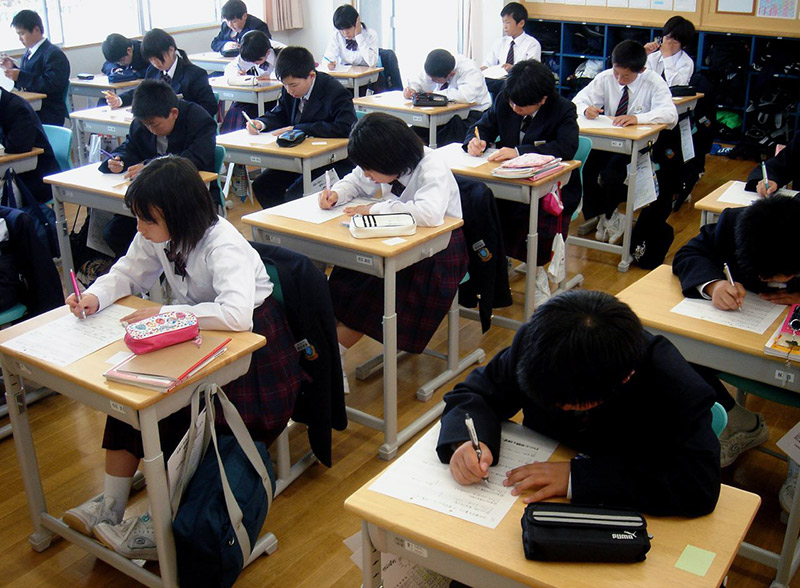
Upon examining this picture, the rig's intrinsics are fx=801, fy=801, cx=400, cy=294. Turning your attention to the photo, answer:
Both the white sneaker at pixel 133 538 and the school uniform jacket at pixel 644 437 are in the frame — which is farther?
the white sneaker at pixel 133 538

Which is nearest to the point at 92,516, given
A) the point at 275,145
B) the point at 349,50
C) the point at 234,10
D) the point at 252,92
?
the point at 275,145

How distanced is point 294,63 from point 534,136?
138 centimetres

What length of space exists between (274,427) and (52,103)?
15.9ft

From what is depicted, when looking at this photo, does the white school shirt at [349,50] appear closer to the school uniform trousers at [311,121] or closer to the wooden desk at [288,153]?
the school uniform trousers at [311,121]

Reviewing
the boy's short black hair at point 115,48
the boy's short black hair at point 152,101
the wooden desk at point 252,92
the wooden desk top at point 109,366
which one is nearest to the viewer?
the wooden desk top at point 109,366

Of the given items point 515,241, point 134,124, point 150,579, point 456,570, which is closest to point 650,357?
point 456,570

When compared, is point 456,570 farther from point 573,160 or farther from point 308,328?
point 573,160

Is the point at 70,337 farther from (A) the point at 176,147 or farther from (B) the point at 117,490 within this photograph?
(A) the point at 176,147

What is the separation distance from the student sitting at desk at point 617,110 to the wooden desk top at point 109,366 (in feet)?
10.6

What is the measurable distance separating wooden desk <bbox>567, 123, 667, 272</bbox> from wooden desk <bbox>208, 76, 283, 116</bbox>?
2.65 m

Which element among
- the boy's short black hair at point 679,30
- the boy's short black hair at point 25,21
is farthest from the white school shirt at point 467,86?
the boy's short black hair at point 25,21

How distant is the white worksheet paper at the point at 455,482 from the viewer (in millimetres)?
1493

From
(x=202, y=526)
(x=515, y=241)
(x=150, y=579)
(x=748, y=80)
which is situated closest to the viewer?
(x=202, y=526)

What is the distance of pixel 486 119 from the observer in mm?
4270
